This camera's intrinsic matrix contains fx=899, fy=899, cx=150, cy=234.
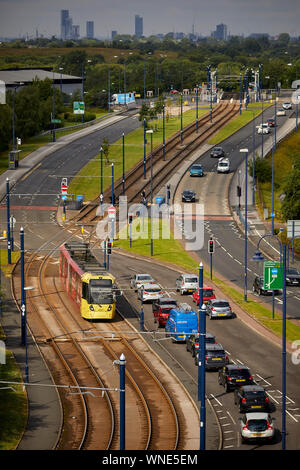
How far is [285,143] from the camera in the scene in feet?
464

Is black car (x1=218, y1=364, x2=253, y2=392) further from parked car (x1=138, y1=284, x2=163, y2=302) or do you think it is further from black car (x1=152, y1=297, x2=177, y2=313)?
parked car (x1=138, y1=284, x2=163, y2=302)

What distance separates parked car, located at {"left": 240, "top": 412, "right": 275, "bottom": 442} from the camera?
141 ft

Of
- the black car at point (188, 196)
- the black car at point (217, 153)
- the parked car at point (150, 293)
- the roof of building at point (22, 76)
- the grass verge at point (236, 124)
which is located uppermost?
the roof of building at point (22, 76)

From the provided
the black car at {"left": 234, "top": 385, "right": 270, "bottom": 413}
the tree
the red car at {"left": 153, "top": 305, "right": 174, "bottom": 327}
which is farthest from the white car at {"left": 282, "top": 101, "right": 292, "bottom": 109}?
the black car at {"left": 234, "top": 385, "right": 270, "bottom": 413}

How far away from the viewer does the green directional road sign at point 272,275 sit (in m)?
62.2

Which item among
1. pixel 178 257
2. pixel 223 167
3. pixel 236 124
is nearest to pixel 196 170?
pixel 223 167

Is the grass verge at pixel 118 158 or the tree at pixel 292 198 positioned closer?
the tree at pixel 292 198

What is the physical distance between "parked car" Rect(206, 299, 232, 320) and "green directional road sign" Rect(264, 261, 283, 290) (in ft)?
15.1

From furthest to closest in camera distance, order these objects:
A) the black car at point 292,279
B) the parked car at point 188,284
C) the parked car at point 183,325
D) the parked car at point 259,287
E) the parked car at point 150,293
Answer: the black car at point 292,279 < the parked car at point 259,287 < the parked car at point 188,284 < the parked car at point 150,293 < the parked car at point 183,325

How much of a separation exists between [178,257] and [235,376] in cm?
3618

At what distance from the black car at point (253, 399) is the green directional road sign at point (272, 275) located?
51.9ft

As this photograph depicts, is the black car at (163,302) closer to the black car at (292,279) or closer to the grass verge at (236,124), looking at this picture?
the black car at (292,279)

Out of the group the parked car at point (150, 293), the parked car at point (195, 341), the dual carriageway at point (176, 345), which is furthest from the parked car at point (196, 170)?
the parked car at point (195, 341)
